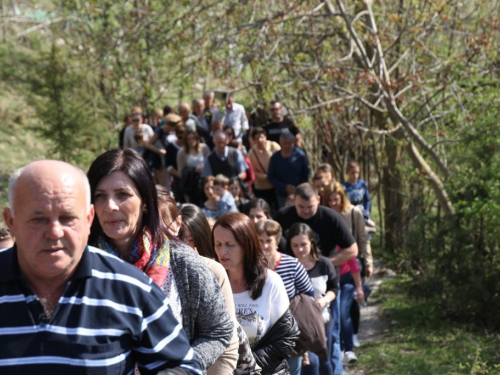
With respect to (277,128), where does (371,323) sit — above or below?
below

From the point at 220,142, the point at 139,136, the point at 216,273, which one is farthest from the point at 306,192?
the point at 139,136

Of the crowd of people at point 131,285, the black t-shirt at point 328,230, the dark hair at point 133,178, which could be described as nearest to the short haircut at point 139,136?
the black t-shirt at point 328,230

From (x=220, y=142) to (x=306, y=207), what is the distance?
4.69m

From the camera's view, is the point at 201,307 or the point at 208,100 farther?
the point at 208,100

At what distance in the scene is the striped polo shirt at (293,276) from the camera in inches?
233

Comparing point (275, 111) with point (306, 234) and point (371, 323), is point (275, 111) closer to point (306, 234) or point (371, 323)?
point (371, 323)

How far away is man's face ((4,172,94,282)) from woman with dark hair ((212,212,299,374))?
90.6 inches

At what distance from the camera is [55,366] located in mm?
2520

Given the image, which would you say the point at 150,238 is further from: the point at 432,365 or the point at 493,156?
the point at 493,156

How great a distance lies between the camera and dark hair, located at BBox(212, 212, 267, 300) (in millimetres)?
4871

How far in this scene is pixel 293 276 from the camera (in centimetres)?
594

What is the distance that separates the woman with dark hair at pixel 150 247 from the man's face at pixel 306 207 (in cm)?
412

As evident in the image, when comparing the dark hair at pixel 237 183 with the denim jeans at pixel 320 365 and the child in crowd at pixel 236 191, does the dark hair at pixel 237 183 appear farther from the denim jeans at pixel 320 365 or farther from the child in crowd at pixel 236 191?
the denim jeans at pixel 320 365

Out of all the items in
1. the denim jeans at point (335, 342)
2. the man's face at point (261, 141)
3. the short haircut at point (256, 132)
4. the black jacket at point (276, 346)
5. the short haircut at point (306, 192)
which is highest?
the short haircut at point (256, 132)
